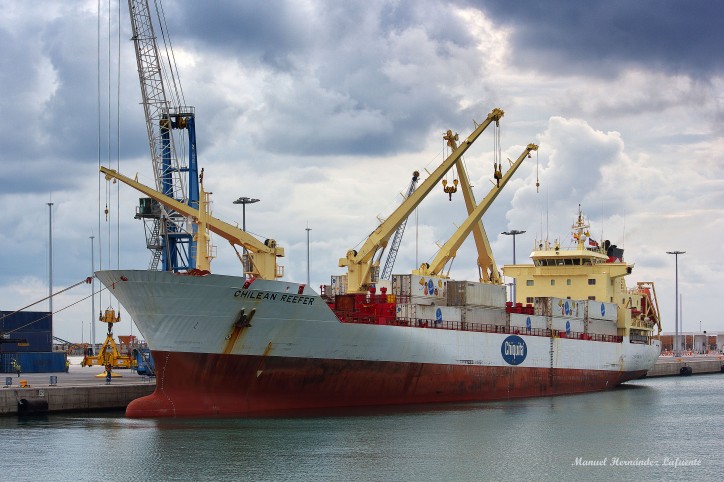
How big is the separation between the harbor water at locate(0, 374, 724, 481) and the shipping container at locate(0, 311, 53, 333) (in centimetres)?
2850

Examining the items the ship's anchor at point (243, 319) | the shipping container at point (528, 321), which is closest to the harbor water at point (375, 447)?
the ship's anchor at point (243, 319)

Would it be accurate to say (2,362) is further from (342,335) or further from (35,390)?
(342,335)

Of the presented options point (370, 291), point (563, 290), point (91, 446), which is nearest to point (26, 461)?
point (91, 446)

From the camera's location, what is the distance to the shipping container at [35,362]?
6719cm

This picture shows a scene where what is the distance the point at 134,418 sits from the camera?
43.1m

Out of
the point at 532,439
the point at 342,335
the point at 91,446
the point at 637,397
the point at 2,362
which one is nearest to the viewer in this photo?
the point at 91,446

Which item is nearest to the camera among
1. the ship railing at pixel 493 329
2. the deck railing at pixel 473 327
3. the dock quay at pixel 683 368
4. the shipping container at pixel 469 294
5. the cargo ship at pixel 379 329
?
the cargo ship at pixel 379 329

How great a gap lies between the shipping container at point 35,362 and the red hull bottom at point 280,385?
2686cm

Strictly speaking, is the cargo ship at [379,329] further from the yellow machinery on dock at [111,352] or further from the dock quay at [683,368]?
the dock quay at [683,368]

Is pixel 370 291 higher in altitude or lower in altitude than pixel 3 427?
higher

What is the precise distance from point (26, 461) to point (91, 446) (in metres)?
3.09

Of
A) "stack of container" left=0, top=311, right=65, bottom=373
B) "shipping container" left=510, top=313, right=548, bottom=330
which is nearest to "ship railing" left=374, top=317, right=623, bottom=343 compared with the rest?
"shipping container" left=510, top=313, right=548, bottom=330

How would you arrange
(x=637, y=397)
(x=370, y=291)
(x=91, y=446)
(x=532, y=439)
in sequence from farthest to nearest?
1. (x=637, y=397)
2. (x=370, y=291)
3. (x=532, y=439)
4. (x=91, y=446)

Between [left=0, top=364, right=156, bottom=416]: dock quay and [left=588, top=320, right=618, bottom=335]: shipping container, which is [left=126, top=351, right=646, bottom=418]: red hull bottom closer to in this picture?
[left=0, top=364, right=156, bottom=416]: dock quay
